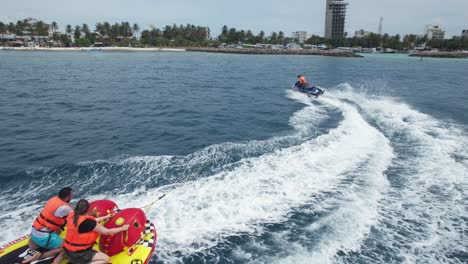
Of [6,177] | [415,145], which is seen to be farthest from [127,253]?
[415,145]

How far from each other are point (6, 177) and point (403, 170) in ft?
49.2

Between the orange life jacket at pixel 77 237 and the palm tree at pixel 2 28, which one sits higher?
the palm tree at pixel 2 28

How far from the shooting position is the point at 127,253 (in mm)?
6977

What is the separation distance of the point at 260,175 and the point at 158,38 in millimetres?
163292

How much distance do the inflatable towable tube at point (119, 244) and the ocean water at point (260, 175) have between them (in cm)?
54

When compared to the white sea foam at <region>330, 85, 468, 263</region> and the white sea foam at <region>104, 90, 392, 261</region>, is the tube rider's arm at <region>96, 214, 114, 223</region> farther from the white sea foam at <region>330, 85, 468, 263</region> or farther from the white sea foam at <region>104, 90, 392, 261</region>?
the white sea foam at <region>330, 85, 468, 263</region>

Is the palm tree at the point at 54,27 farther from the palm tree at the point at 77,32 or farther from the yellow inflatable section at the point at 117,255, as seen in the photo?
the yellow inflatable section at the point at 117,255

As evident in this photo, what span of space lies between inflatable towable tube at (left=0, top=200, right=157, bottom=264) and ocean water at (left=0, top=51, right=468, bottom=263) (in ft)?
1.77

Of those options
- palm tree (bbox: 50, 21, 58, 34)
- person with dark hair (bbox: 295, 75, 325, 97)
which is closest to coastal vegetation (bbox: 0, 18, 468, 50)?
palm tree (bbox: 50, 21, 58, 34)

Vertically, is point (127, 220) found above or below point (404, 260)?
above

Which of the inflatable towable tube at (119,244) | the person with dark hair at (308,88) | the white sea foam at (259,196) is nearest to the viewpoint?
the inflatable towable tube at (119,244)

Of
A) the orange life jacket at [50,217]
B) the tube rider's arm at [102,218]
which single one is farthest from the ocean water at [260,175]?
the orange life jacket at [50,217]

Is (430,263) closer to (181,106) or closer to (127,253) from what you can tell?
(127,253)

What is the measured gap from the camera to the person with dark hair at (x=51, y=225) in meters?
6.50
